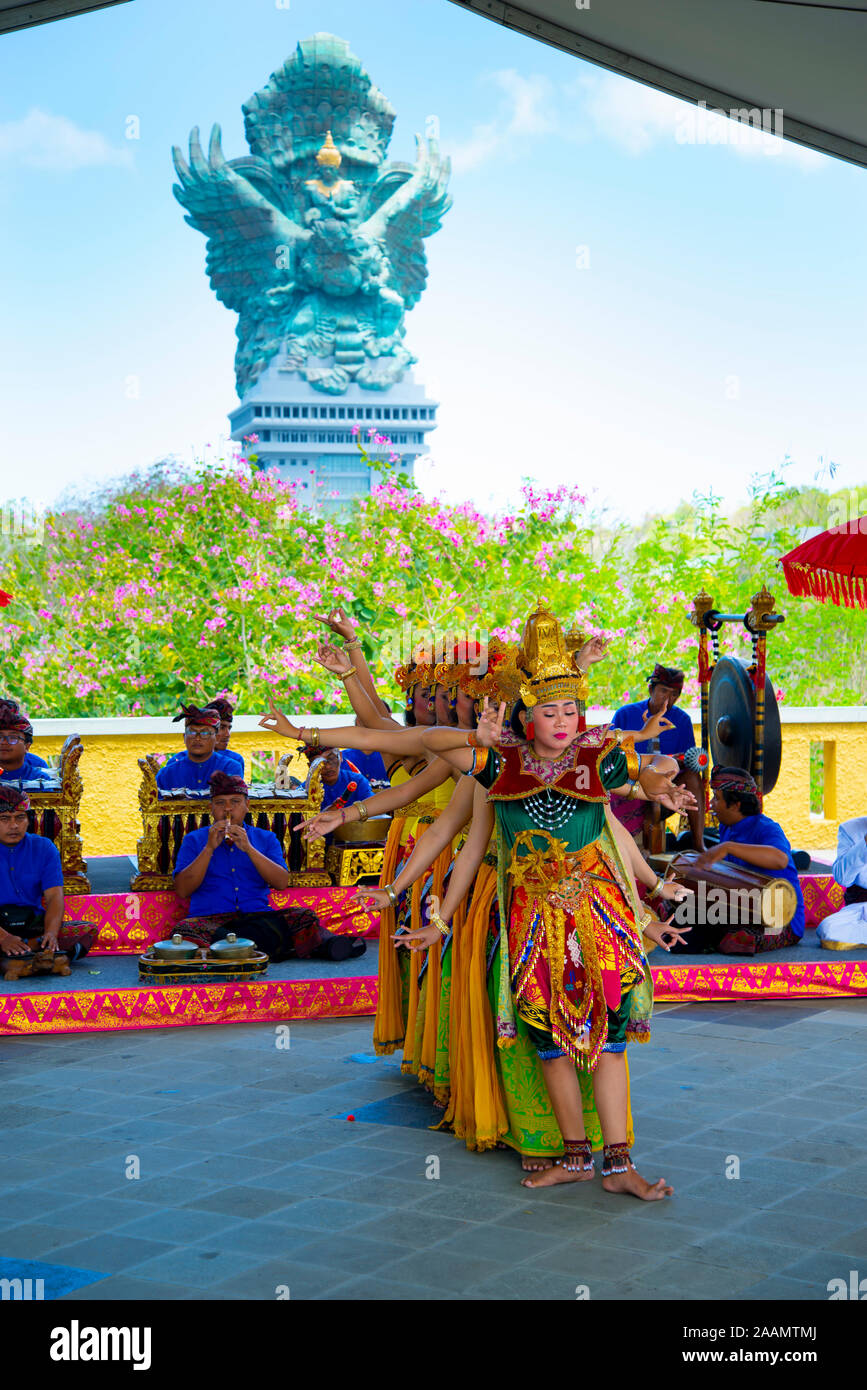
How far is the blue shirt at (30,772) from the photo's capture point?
788 centimetres

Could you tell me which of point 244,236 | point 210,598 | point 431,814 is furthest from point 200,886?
point 244,236

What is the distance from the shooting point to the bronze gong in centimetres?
763

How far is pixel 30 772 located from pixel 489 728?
4.90 meters

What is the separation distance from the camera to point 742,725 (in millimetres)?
7688

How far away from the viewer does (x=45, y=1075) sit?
16.8ft

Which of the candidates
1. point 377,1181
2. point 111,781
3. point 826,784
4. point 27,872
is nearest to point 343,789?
point 27,872

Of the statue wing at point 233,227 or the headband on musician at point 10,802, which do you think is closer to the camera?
the headband on musician at point 10,802

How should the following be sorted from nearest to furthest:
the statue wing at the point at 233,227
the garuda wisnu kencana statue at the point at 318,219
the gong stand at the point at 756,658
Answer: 1. the gong stand at the point at 756,658
2. the statue wing at the point at 233,227
3. the garuda wisnu kencana statue at the point at 318,219

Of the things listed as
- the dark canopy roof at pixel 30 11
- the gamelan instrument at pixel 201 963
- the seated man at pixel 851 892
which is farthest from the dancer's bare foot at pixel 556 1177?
the dark canopy roof at pixel 30 11

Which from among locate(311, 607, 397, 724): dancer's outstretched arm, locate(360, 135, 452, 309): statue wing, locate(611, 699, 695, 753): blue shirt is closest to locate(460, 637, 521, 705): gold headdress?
locate(311, 607, 397, 724): dancer's outstretched arm

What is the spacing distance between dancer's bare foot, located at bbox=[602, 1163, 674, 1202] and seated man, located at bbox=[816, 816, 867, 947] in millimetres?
3106

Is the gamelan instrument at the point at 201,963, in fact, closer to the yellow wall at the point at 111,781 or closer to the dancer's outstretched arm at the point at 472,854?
the dancer's outstretched arm at the point at 472,854

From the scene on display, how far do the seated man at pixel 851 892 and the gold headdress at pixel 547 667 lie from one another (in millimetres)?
3317
